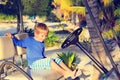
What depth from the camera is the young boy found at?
412cm

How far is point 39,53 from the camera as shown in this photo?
4430mm

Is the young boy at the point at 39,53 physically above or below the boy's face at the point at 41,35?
below

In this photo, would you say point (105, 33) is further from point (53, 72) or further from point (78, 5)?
point (53, 72)

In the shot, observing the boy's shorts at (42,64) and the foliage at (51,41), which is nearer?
the boy's shorts at (42,64)

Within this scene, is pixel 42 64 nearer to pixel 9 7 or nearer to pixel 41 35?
pixel 41 35

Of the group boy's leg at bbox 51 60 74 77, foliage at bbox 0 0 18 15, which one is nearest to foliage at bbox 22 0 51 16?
foliage at bbox 0 0 18 15

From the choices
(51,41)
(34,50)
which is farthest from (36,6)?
(34,50)

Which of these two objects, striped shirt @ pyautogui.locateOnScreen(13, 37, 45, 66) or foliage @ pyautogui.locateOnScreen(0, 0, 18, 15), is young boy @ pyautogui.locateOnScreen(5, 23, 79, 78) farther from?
foliage @ pyautogui.locateOnScreen(0, 0, 18, 15)

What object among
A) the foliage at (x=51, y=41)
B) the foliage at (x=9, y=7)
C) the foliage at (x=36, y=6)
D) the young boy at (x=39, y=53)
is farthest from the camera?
the foliage at (x=36, y=6)

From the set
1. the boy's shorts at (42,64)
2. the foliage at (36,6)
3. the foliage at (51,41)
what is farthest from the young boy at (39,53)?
the foliage at (36,6)

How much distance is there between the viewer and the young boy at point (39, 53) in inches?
162

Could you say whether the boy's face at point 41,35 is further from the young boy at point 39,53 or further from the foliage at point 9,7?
the foliage at point 9,7

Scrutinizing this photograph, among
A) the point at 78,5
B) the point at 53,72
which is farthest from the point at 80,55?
the point at 53,72

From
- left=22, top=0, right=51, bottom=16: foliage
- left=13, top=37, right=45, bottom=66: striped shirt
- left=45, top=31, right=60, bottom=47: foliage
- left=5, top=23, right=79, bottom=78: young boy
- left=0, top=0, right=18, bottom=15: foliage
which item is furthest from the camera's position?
left=22, top=0, right=51, bottom=16: foliage
